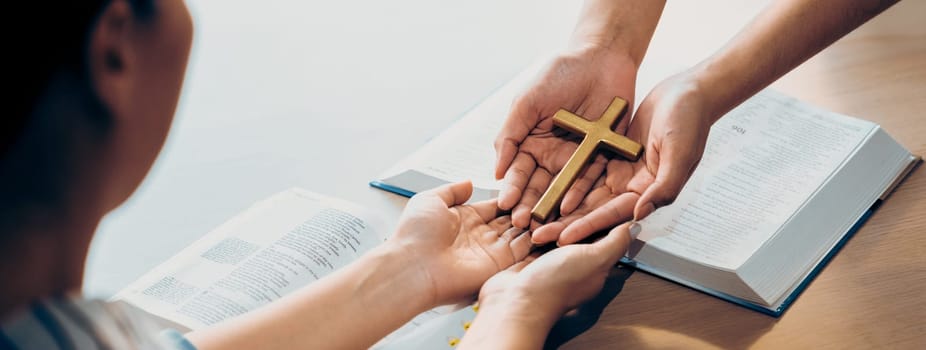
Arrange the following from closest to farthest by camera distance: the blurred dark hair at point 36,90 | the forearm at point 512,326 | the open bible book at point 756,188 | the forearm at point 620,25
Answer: the blurred dark hair at point 36,90, the forearm at point 512,326, the open bible book at point 756,188, the forearm at point 620,25

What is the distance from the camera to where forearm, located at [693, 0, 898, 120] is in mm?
1286

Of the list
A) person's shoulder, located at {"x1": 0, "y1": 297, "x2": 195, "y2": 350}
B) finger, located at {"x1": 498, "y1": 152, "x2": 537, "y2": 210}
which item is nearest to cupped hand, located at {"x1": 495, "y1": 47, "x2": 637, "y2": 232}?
finger, located at {"x1": 498, "y1": 152, "x2": 537, "y2": 210}

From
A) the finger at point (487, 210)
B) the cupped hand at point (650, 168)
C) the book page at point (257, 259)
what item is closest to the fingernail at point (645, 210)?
the cupped hand at point (650, 168)

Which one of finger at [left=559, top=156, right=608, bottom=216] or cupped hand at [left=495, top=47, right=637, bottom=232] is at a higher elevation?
cupped hand at [left=495, top=47, right=637, bottom=232]

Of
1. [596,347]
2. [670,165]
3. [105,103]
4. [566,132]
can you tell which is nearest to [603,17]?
[566,132]

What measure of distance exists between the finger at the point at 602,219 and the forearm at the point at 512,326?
0.12 m

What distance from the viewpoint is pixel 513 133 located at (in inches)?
50.5

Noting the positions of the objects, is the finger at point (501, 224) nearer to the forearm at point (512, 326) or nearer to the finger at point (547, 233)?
the finger at point (547, 233)

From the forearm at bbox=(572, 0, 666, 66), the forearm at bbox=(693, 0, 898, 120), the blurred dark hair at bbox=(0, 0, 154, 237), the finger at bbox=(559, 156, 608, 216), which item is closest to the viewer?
the blurred dark hair at bbox=(0, 0, 154, 237)

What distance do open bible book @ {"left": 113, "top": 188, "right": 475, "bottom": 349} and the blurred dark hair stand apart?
529 mm

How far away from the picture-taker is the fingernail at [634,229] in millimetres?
1089

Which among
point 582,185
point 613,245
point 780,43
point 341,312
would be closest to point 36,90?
point 341,312

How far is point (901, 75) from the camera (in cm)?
148

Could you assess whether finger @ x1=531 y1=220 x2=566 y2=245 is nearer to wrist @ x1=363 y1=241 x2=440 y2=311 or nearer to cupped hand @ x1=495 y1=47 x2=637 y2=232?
cupped hand @ x1=495 y1=47 x2=637 y2=232
